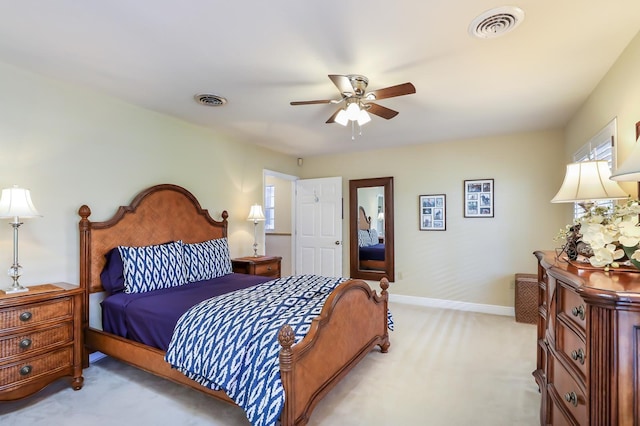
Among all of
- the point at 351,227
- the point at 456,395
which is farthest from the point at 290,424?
the point at 351,227

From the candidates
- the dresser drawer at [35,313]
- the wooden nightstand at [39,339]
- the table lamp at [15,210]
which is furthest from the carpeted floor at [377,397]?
the table lamp at [15,210]

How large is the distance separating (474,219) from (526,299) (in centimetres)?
120

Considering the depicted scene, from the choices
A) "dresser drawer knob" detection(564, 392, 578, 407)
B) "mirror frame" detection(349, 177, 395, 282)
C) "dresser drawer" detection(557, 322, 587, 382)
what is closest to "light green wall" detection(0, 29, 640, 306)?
"mirror frame" detection(349, 177, 395, 282)

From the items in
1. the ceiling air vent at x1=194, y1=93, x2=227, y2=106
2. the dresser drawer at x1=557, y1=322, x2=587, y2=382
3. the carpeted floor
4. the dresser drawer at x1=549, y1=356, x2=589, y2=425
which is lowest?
the carpeted floor

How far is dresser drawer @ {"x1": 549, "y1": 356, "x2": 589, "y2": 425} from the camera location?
123 centimetres

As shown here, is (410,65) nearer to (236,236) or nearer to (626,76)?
(626,76)

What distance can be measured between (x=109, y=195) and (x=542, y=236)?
5.07 metres

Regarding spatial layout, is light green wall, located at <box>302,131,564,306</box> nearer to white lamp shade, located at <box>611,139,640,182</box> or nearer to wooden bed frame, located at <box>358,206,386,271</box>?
wooden bed frame, located at <box>358,206,386,271</box>

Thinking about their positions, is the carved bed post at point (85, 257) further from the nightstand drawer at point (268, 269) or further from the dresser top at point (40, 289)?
the nightstand drawer at point (268, 269)

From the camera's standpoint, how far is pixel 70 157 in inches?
110

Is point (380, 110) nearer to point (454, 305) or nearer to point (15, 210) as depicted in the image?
point (15, 210)

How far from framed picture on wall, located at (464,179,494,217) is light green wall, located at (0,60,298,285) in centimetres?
→ 368

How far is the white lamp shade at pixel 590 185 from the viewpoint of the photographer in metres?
1.76

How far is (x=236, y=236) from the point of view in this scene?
177 inches
